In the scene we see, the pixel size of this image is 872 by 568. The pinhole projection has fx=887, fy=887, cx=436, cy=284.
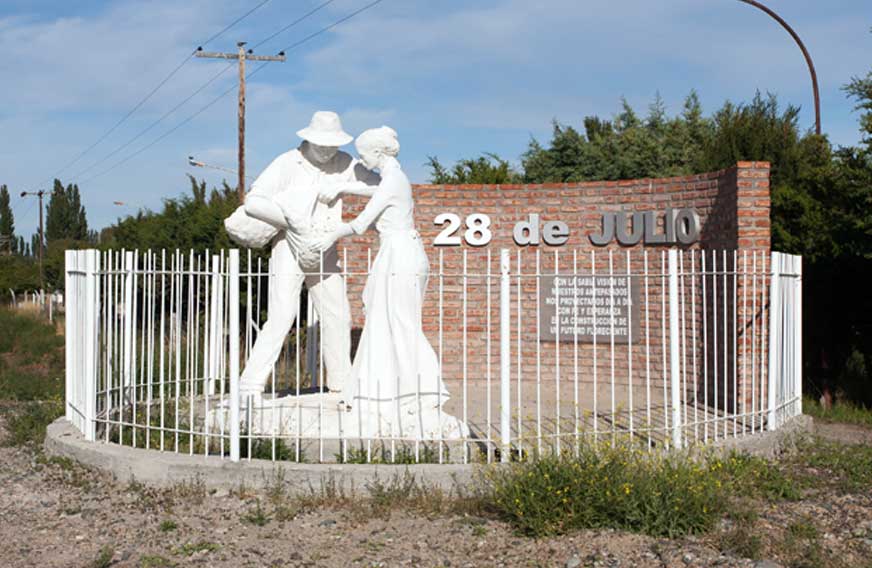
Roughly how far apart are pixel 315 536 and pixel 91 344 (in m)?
2.92

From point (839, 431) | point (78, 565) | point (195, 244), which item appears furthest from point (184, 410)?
point (195, 244)

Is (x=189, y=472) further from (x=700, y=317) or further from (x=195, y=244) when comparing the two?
(x=195, y=244)

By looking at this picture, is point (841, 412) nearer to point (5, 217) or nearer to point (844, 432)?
point (844, 432)

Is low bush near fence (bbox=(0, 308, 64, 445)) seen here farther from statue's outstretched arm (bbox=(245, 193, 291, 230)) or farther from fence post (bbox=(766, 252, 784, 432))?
fence post (bbox=(766, 252, 784, 432))

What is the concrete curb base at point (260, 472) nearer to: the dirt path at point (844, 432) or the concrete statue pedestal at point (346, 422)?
the concrete statue pedestal at point (346, 422)

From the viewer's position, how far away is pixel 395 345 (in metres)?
6.66

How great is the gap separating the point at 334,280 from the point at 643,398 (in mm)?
4619

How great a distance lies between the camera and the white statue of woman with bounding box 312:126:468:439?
21.7 ft

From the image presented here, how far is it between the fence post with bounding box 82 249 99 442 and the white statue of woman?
80.1 inches

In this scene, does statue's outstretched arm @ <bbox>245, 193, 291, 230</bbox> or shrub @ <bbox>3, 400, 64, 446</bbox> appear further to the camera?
shrub @ <bbox>3, 400, 64, 446</bbox>

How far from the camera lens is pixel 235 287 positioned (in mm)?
6129

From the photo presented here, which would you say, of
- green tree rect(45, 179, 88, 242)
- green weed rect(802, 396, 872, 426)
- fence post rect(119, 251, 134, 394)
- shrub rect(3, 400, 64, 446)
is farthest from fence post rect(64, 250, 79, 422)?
green tree rect(45, 179, 88, 242)

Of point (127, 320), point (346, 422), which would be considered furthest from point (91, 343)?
point (346, 422)

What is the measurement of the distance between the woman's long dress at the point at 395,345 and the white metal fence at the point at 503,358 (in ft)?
0.66
